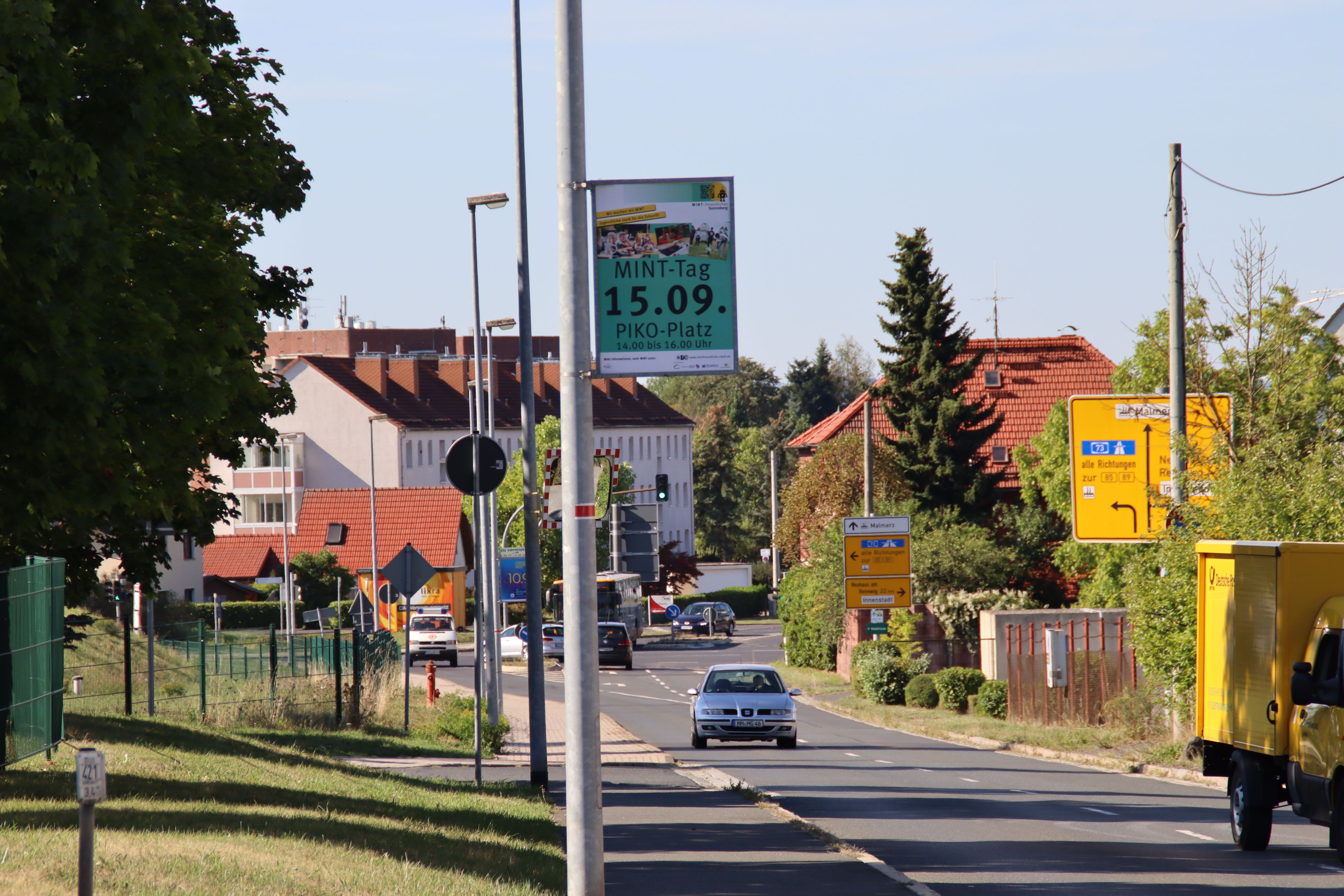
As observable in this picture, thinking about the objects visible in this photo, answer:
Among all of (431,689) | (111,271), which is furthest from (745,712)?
(111,271)

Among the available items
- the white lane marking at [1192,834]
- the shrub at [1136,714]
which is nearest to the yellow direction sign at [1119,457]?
the shrub at [1136,714]

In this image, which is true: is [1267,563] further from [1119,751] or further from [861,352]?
[861,352]

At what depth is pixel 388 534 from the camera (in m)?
82.2

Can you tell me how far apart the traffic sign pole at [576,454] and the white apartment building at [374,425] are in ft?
274

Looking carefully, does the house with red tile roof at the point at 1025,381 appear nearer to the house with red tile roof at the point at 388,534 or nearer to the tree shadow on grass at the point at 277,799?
the house with red tile roof at the point at 388,534

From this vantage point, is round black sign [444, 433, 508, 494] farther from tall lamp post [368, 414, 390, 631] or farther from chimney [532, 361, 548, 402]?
chimney [532, 361, 548, 402]

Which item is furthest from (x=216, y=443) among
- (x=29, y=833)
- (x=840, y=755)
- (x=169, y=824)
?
(x=840, y=755)

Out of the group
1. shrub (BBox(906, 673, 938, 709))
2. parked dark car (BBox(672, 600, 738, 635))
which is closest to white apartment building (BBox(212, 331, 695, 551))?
parked dark car (BBox(672, 600, 738, 635))

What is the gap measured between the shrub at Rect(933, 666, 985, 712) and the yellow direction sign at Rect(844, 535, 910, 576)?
731 centimetres

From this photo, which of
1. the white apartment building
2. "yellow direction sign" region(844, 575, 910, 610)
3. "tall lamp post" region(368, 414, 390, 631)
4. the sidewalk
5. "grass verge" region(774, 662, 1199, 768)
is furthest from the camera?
the white apartment building

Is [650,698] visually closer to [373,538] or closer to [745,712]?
[745,712]

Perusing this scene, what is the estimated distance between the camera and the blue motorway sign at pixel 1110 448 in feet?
87.5

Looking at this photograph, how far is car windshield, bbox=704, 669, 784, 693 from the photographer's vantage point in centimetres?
2745

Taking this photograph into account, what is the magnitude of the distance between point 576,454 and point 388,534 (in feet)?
248
